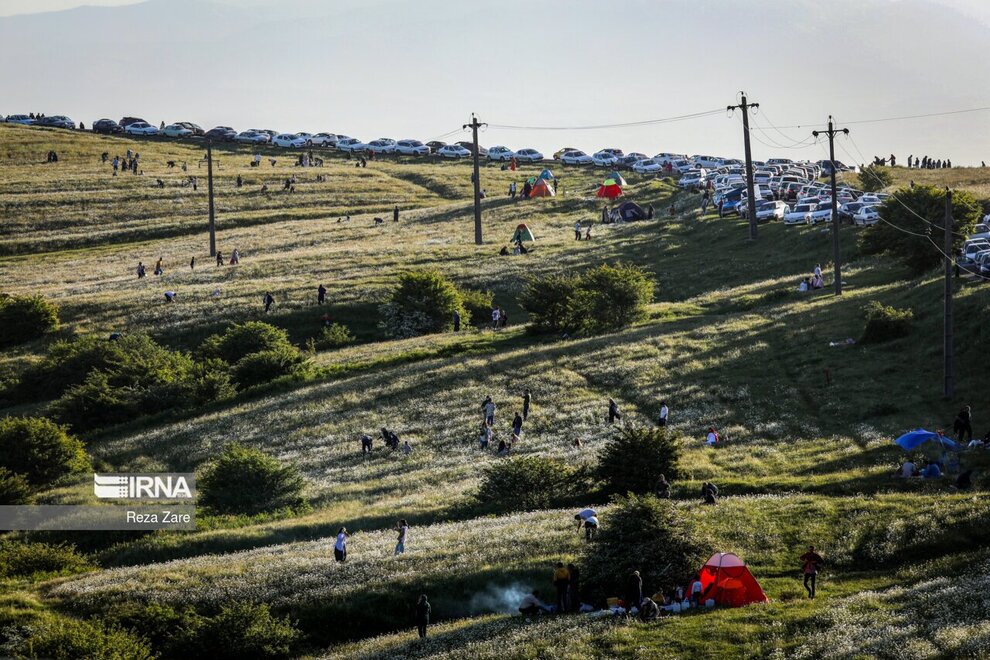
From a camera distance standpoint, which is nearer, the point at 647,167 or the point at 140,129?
the point at 647,167

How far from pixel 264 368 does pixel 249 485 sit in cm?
2069

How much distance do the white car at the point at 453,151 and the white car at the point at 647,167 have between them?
3296cm

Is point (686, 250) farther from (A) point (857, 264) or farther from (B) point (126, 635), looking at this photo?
(B) point (126, 635)

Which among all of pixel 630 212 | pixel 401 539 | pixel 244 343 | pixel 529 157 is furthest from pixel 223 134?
pixel 401 539

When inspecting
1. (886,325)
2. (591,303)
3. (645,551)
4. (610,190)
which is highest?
(610,190)

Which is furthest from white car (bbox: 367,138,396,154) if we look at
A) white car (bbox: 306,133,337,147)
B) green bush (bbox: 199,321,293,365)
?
green bush (bbox: 199,321,293,365)

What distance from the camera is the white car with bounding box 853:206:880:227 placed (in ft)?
261

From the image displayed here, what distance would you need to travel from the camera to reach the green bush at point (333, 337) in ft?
240

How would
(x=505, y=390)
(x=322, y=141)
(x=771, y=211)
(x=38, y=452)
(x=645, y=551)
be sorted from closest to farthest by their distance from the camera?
(x=645, y=551) → (x=38, y=452) → (x=505, y=390) → (x=771, y=211) → (x=322, y=141)

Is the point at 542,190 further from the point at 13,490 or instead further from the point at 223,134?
the point at 13,490

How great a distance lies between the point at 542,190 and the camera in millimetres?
120438

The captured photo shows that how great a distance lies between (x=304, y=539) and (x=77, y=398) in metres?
28.1

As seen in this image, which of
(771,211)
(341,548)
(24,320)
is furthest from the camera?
(771,211)

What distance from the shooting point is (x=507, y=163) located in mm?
155750
